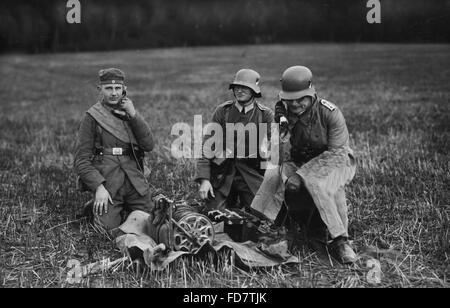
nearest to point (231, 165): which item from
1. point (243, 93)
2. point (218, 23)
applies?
point (243, 93)

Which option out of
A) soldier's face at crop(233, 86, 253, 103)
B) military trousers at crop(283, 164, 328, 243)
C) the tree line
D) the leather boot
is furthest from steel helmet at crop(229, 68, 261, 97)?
the tree line

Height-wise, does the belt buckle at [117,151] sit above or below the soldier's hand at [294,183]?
above

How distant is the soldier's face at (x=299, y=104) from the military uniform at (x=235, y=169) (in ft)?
2.62

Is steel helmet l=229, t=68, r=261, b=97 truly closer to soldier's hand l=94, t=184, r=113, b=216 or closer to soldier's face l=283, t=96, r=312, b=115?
soldier's face l=283, t=96, r=312, b=115

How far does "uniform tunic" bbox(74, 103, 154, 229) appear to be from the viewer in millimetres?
5176

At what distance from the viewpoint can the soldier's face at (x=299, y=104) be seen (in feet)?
15.4

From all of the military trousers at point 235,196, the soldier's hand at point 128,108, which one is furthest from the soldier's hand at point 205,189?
the soldier's hand at point 128,108

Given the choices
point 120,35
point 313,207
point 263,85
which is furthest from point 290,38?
point 313,207

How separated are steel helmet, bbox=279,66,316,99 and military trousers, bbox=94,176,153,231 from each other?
1.83 meters

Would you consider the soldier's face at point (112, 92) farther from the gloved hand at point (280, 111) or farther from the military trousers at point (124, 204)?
the gloved hand at point (280, 111)

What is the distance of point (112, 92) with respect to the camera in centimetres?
516

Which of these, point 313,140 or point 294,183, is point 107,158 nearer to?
point 294,183

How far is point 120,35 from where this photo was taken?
57.1ft
